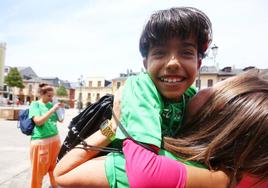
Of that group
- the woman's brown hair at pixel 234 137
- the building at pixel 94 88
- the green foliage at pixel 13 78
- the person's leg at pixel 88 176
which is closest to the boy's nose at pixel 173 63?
the woman's brown hair at pixel 234 137

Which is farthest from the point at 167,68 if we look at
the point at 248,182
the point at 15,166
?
the point at 15,166

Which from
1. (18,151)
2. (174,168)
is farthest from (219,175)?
(18,151)

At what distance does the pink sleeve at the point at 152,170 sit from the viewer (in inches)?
37.9

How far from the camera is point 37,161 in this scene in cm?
398

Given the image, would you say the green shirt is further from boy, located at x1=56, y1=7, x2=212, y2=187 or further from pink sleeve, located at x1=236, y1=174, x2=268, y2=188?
pink sleeve, located at x1=236, y1=174, x2=268, y2=188

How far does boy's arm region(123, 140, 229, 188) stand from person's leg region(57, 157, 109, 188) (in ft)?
0.48

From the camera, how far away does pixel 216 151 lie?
1050 mm

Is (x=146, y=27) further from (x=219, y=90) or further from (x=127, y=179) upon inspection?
(x=127, y=179)

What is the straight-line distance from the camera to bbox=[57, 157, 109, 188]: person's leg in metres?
1.08

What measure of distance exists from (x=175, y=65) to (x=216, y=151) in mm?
421

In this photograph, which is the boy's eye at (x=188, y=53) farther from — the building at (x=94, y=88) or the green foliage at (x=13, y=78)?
the building at (x=94, y=88)

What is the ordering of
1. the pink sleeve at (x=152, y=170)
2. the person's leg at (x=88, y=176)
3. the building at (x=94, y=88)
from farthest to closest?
1. the building at (x=94, y=88)
2. the person's leg at (x=88, y=176)
3. the pink sleeve at (x=152, y=170)

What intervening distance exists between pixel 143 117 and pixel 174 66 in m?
0.31

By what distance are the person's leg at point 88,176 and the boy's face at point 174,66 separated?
0.45m
